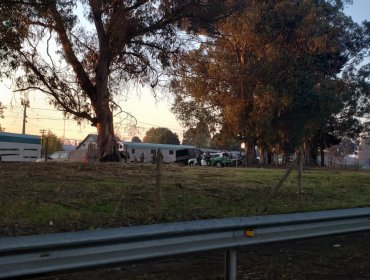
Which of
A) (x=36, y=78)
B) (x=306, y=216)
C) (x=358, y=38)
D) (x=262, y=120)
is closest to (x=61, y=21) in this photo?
(x=36, y=78)

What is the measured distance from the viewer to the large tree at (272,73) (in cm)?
3278

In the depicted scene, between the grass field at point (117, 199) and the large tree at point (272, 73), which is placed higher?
the large tree at point (272, 73)

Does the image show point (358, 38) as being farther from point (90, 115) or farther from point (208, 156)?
point (90, 115)

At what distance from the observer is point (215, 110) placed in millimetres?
47000

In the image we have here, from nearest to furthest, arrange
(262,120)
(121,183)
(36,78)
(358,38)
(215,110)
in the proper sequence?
1. (121,183)
2. (36,78)
3. (262,120)
4. (215,110)
5. (358,38)

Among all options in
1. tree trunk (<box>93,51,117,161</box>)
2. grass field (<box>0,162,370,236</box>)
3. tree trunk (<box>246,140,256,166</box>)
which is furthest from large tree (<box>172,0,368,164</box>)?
grass field (<box>0,162,370,236</box>)

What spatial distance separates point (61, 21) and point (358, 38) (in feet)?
129

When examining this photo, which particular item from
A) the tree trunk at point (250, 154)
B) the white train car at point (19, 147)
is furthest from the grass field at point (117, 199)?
the white train car at point (19, 147)

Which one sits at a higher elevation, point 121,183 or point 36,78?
point 36,78

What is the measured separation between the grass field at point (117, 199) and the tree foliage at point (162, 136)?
104 metres

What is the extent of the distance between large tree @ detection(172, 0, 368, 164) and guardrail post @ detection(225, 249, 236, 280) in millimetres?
23286

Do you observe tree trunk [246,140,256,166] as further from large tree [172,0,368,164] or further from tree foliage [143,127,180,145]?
tree foliage [143,127,180,145]

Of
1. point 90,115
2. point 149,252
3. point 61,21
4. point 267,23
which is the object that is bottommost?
point 149,252

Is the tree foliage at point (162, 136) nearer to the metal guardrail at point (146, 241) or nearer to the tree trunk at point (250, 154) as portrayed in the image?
the tree trunk at point (250, 154)
